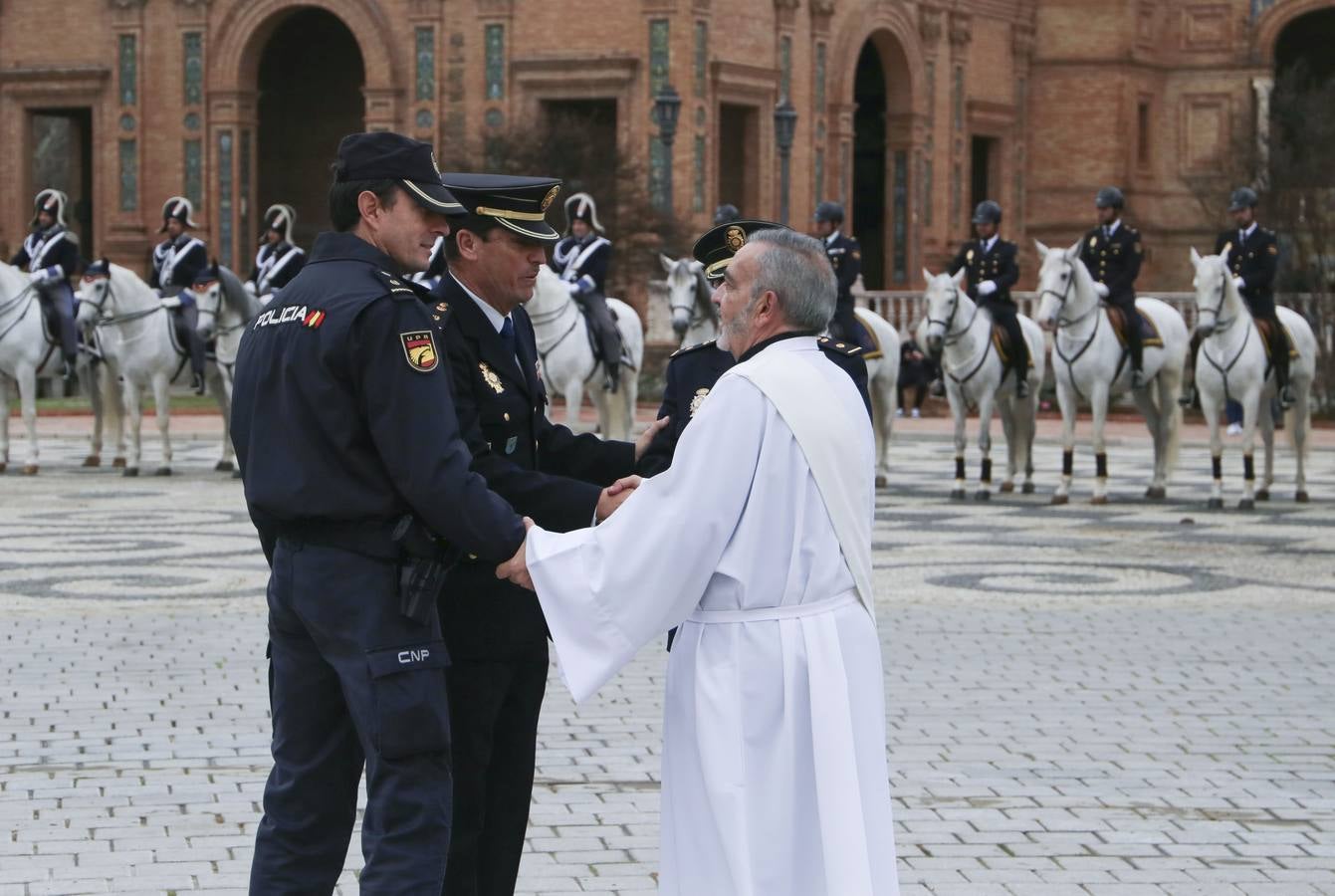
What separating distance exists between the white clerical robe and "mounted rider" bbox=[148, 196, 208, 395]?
1905 centimetres

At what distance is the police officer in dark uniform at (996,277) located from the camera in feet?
72.6

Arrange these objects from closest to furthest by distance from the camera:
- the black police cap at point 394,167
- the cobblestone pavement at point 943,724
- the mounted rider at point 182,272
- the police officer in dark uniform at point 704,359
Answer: the black police cap at point 394,167 → the cobblestone pavement at point 943,724 → the police officer in dark uniform at point 704,359 → the mounted rider at point 182,272

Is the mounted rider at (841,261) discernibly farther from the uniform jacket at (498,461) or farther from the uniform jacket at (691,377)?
the uniform jacket at (498,461)

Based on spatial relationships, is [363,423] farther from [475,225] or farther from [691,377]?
[691,377]

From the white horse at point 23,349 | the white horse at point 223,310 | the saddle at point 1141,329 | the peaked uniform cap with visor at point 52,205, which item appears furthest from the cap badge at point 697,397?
the peaked uniform cap with visor at point 52,205

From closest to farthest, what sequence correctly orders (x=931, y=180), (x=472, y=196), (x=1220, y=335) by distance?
(x=472, y=196) < (x=1220, y=335) < (x=931, y=180)

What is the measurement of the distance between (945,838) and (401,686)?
2917 millimetres

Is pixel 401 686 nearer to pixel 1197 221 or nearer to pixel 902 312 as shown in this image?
pixel 902 312

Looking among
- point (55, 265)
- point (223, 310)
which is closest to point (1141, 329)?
point (223, 310)

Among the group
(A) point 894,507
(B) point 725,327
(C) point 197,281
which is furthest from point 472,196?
(C) point 197,281

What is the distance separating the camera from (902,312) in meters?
40.7

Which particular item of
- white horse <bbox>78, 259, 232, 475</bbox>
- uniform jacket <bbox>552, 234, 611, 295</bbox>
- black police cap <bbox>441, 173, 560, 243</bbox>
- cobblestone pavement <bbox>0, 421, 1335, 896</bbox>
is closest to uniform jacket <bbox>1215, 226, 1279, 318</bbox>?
cobblestone pavement <bbox>0, 421, 1335, 896</bbox>

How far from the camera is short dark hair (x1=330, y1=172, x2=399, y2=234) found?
5555 millimetres

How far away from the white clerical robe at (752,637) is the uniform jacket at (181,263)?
1976cm
